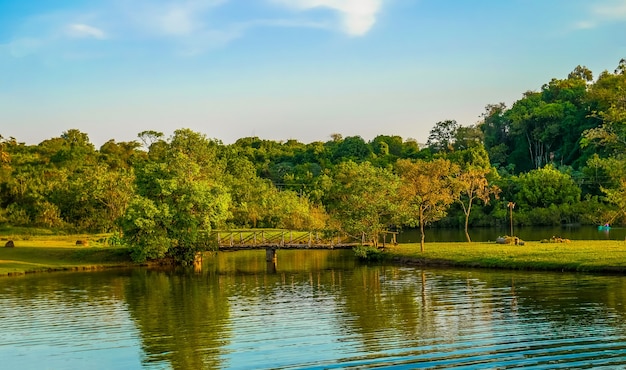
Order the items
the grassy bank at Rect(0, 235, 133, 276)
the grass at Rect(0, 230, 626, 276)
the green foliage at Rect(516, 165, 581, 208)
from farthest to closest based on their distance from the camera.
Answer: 1. the green foliage at Rect(516, 165, 581, 208)
2. the grassy bank at Rect(0, 235, 133, 276)
3. the grass at Rect(0, 230, 626, 276)

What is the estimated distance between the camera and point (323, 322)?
91.2ft

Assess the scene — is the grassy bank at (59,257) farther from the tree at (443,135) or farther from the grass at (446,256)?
the tree at (443,135)

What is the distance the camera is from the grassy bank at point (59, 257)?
178 feet

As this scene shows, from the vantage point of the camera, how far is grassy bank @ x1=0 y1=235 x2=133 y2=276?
54.4 meters

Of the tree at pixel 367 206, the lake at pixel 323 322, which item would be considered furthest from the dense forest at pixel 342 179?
the lake at pixel 323 322

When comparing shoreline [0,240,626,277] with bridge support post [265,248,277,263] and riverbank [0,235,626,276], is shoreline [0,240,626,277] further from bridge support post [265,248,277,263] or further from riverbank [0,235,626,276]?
bridge support post [265,248,277,263]

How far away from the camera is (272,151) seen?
15450 centimetres

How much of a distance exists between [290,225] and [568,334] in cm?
6541

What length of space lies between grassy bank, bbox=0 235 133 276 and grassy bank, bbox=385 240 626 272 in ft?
81.6

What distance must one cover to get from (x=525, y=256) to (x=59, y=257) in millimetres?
39918

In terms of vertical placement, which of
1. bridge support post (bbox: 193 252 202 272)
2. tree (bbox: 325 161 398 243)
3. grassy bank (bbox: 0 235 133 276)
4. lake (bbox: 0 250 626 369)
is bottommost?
lake (bbox: 0 250 626 369)

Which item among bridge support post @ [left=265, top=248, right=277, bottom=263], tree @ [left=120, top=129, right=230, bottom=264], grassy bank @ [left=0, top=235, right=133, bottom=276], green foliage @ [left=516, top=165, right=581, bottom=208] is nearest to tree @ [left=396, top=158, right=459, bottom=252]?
bridge support post @ [left=265, top=248, right=277, bottom=263]

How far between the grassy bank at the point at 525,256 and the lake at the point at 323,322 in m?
2.22

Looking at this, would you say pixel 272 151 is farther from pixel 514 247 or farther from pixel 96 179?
pixel 514 247
